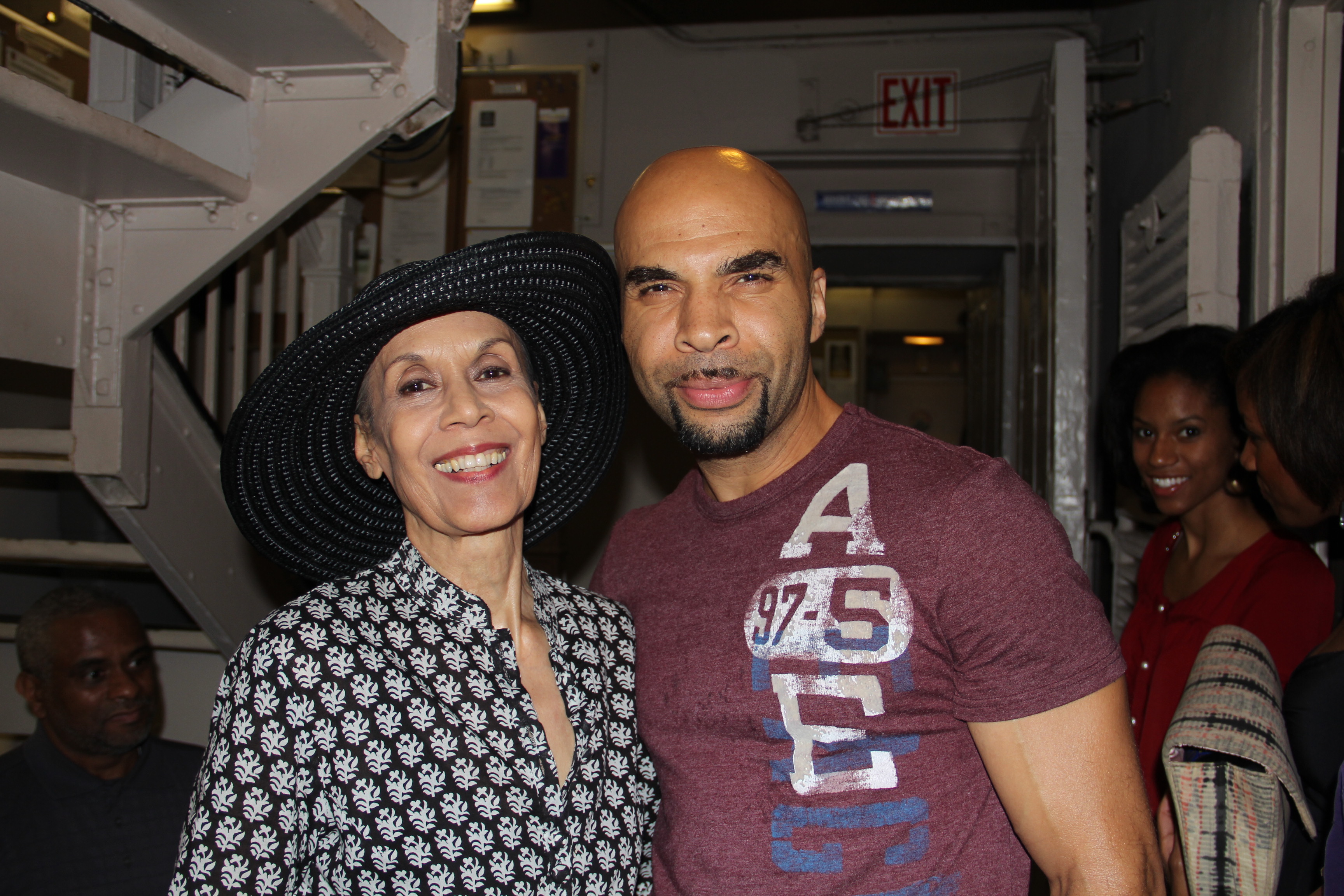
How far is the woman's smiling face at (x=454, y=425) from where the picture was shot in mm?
1399

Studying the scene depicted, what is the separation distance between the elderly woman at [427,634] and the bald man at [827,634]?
0.14 metres

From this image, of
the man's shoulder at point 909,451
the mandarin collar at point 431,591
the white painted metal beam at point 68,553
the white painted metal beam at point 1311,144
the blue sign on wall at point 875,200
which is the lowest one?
the white painted metal beam at point 68,553

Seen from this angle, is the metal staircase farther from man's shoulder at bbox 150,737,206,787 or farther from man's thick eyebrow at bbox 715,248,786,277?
man's thick eyebrow at bbox 715,248,786,277

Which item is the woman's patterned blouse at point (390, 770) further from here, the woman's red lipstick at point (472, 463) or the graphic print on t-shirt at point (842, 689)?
the graphic print on t-shirt at point (842, 689)

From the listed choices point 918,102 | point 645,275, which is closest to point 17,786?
point 645,275

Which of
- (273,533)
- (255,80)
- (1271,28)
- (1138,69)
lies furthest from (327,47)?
(1138,69)

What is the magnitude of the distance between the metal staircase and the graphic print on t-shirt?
54.7 inches

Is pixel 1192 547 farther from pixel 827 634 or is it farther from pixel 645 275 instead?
pixel 645 275

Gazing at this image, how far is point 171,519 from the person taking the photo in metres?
2.31

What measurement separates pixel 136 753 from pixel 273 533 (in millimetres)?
1378

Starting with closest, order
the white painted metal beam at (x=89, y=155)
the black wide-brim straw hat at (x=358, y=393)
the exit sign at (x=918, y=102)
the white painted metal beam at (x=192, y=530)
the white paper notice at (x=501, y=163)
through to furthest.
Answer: the black wide-brim straw hat at (x=358, y=393) → the white painted metal beam at (x=89, y=155) → the white painted metal beam at (x=192, y=530) → the exit sign at (x=918, y=102) → the white paper notice at (x=501, y=163)

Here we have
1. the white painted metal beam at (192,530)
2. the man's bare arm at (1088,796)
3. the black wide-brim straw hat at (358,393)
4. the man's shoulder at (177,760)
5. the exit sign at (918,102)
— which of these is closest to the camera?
the man's bare arm at (1088,796)

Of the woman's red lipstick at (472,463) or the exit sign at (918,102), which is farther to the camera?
the exit sign at (918,102)

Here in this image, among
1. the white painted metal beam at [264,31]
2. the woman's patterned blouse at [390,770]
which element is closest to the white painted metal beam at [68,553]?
the white painted metal beam at [264,31]
